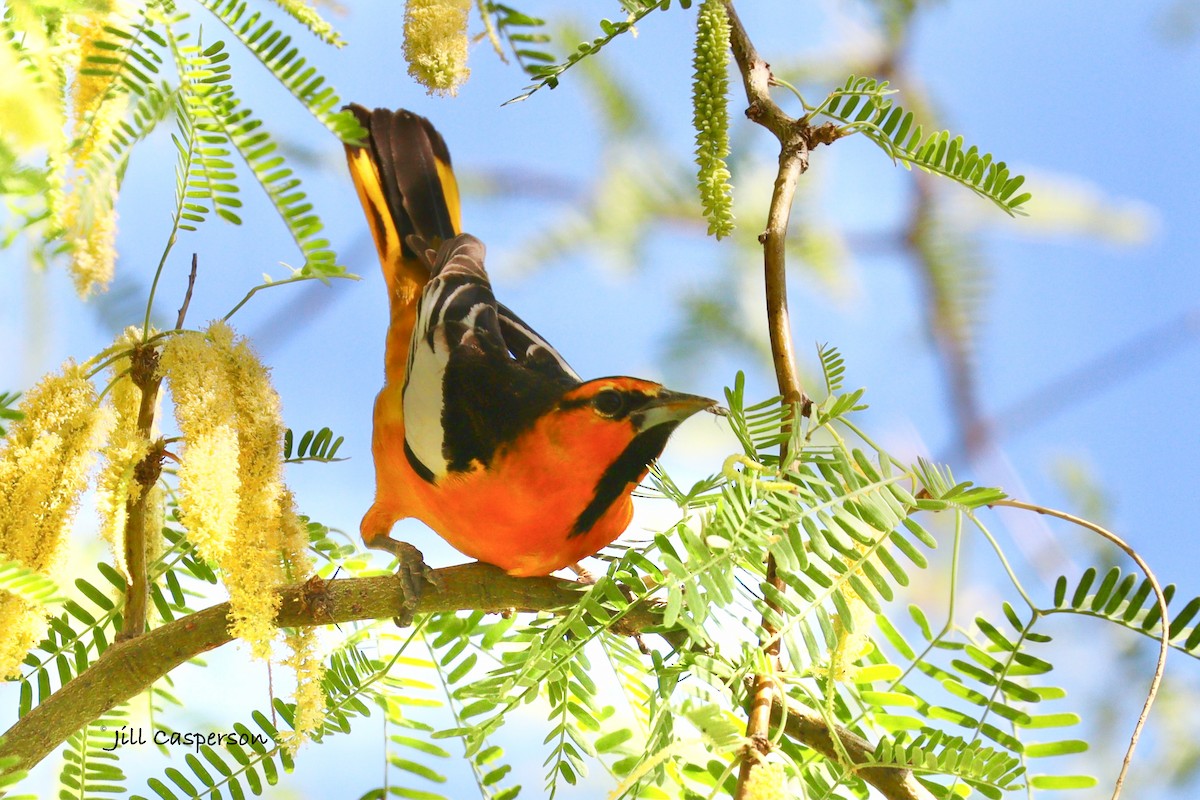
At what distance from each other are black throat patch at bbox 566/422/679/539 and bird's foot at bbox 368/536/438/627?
203 millimetres

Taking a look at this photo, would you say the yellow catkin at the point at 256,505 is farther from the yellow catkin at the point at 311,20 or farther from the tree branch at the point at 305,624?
the yellow catkin at the point at 311,20

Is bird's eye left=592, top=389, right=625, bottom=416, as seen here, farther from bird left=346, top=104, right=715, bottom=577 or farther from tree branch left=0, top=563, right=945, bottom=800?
tree branch left=0, top=563, right=945, bottom=800

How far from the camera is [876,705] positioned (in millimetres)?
1170

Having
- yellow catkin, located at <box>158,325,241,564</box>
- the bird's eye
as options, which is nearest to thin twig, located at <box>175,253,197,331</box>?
yellow catkin, located at <box>158,325,241,564</box>

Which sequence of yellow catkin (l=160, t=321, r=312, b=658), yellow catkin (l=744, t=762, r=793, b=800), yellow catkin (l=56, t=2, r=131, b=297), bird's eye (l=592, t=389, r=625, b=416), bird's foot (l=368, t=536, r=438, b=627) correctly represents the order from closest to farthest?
1. yellow catkin (l=56, t=2, r=131, b=297)
2. yellow catkin (l=744, t=762, r=793, b=800)
3. yellow catkin (l=160, t=321, r=312, b=658)
4. bird's foot (l=368, t=536, r=438, b=627)
5. bird's eye (l=592, t=389, r=625, b=416)

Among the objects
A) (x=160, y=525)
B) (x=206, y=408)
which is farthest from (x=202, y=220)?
(x=160, y=525)

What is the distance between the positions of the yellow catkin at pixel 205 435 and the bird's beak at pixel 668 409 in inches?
20.6

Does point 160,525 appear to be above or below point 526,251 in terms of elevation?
below

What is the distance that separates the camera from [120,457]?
1.04 m

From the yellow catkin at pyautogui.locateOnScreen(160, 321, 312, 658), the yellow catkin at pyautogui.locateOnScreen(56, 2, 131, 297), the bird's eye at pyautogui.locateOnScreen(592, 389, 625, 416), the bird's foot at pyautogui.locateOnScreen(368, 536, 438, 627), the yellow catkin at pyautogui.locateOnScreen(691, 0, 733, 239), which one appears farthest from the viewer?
the bird's eye at pyautogui.locateOnScreen(592, 389, 625, 416)

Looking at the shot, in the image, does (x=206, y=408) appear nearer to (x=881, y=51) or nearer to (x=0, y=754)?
(x=0, y=754)

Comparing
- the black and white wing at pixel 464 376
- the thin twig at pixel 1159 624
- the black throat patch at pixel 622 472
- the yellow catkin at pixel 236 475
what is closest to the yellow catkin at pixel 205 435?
the yellow catkin at pixel 236 475

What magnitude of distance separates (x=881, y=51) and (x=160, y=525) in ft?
4.40

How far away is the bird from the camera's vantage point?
4.59 feet
